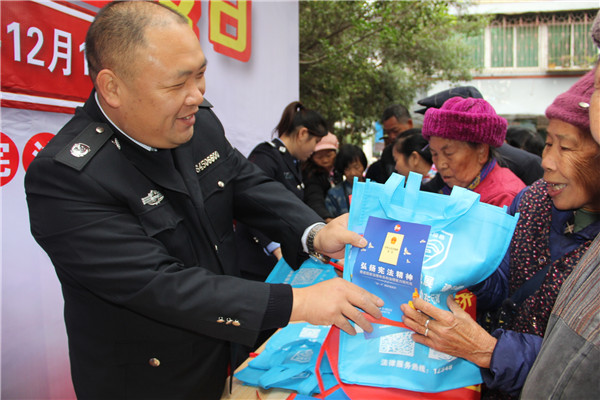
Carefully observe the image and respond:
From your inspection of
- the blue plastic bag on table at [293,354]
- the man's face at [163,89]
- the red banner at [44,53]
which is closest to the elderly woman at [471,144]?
the blue plastic bag on table at [293,354]

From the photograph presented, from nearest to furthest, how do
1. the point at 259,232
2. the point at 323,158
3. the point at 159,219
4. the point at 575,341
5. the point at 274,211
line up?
the point at 575,341, the point at 159,219, the point at 274,211, the point at 259,232, the point at 323,158

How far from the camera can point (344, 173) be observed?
5113 mm

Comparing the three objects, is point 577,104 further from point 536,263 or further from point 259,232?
point 259,232

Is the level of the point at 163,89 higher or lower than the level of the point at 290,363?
higher

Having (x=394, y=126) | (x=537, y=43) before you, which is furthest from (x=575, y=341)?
(x=537, y=43)

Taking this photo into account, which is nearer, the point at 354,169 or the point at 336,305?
the point at 336,305

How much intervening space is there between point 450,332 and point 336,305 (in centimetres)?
31

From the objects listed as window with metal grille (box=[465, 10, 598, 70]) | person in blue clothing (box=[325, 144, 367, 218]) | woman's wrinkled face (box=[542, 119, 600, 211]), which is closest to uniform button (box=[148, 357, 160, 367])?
woman's wrinkled face (box=[542, 119, 600, 211])

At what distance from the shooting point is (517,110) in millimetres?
14906

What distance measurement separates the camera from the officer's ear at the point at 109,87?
1173mm

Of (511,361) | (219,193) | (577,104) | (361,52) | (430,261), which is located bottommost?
(511,361)

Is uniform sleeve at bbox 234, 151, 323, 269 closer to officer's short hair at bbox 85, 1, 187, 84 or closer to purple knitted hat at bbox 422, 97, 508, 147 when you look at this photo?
officer's short hair at bbox 85, 1, 187, 84

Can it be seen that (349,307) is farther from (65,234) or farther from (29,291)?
(29,291)

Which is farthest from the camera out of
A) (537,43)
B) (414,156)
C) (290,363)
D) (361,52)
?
(537,43)
